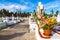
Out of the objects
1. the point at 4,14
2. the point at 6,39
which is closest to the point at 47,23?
the point at 6,39

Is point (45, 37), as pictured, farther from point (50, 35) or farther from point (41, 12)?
point (41, 12)

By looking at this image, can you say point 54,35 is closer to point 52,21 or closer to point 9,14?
point 52,21

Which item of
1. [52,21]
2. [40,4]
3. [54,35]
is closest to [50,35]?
[54,35]

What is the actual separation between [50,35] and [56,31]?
0.93 m

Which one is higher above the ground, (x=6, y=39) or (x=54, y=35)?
(x=54, y=35)

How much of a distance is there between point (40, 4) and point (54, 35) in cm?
813

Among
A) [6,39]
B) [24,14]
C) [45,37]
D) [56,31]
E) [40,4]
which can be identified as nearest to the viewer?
[45,37]

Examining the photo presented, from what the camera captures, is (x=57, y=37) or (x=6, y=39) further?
(x=6, y=39)

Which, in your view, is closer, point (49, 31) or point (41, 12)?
point (49, 31)

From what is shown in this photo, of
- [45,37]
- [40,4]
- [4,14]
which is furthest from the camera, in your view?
[4,14]

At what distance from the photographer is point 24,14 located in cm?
12750

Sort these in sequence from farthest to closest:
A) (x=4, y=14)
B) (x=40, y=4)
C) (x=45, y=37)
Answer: (x=4, y=14)
(x=40, y=4)
(x=45, y=37)

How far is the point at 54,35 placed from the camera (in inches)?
336

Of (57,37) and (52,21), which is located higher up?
(52,21)
